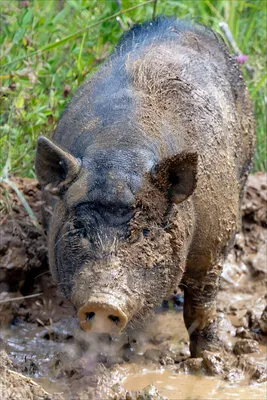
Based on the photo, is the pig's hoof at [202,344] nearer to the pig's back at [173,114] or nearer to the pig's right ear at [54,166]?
the pig's back at [173,114]

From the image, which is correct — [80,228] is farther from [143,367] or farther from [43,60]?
[43,60]

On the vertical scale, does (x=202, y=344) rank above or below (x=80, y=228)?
below

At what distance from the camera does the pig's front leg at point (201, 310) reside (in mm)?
5633

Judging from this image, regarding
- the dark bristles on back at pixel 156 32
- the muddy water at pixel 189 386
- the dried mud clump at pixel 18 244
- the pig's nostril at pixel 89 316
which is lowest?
the muddy water at pixel 189 386

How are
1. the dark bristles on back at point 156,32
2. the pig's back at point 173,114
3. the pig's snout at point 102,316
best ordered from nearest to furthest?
the pig's snout at point 102,316 < the pig's back at point 173,114 < the dark bristles on back at point 156,32

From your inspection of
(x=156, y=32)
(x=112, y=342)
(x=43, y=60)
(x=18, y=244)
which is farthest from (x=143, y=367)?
(x=43, y=60)

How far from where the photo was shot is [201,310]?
5730mm

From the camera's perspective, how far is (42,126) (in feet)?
21.6

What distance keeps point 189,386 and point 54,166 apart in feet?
5.27

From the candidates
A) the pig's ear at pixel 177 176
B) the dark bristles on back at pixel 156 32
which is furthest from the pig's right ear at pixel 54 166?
the dark bristles on back at pixel 156 32

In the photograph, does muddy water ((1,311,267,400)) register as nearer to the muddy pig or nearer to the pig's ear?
the muddy pig

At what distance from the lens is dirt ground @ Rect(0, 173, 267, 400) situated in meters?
5.22

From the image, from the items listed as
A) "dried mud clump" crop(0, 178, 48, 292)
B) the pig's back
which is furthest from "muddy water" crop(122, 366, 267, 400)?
"dried mud clump" crop(0, 178, 48, 292)

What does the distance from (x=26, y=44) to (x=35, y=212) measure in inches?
45.9
